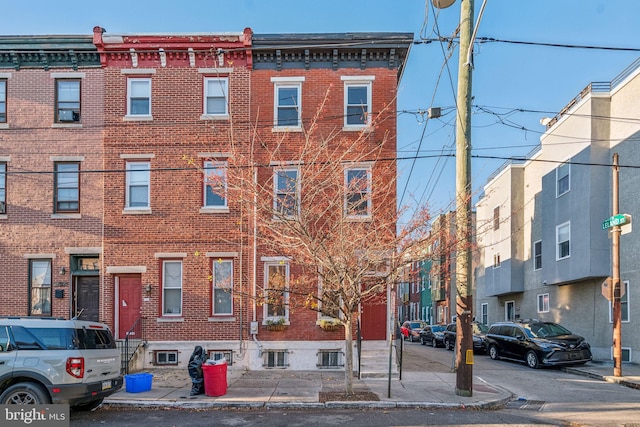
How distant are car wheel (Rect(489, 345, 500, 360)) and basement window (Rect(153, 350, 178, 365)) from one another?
41.1 ft

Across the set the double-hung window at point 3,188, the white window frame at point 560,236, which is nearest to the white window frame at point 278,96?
the double-hung window at point 3,188

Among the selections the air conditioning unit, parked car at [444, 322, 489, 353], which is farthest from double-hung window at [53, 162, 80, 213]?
parked car at [444, 322, 489, 353]

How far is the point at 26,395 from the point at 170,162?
853 cm

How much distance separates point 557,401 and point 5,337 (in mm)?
11340

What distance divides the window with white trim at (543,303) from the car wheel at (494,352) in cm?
522

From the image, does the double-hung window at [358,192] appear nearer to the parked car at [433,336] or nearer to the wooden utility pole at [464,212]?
the wooden utility pole at [464,212]

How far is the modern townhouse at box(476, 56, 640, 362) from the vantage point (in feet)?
58.6

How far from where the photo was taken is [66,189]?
16.0m

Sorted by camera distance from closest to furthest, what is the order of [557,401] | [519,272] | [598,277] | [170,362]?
[557,401] < [170,362] < [598,277] < [519,272]

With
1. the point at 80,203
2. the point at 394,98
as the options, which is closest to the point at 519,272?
the point at 394,98

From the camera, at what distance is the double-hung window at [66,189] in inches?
629

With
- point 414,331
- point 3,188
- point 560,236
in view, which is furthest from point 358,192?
point 414,331

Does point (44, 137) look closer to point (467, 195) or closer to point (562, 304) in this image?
point (467, 195)

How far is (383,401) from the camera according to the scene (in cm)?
1047
